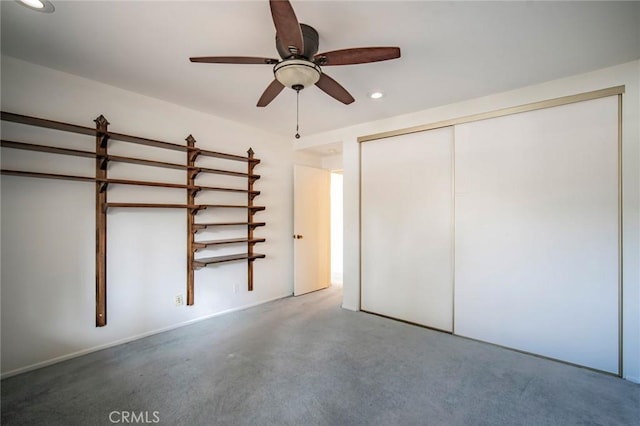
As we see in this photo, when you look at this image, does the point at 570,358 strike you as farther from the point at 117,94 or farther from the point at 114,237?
the point at 117,94

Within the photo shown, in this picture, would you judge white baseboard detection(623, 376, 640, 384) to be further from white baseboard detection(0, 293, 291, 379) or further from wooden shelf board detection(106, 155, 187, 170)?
wooden shelf board detection(106, 155, 187, 170)

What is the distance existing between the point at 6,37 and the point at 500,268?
4362 millimetres

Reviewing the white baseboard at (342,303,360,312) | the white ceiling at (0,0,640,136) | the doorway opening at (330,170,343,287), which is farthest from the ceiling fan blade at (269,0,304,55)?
the doorway opening at (330,170,343,287)

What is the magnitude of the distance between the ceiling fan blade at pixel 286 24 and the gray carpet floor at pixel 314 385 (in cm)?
219

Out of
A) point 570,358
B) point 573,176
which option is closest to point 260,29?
point 573,176

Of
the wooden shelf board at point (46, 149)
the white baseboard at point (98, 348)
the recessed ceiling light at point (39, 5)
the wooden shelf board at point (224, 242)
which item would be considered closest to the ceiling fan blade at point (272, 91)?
the recessed ceiling light at point (39, 5)

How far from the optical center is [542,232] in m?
2.64

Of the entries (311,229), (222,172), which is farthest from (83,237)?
(311,229)

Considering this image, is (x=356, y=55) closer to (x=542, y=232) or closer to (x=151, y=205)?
(x=542, y=232)

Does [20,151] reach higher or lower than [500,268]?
higher

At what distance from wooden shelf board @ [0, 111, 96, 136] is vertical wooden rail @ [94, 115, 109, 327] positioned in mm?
99

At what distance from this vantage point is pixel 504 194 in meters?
2.83

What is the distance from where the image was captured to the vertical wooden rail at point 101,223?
264 cm

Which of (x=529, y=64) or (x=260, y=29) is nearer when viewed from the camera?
(x=260, y=29)
